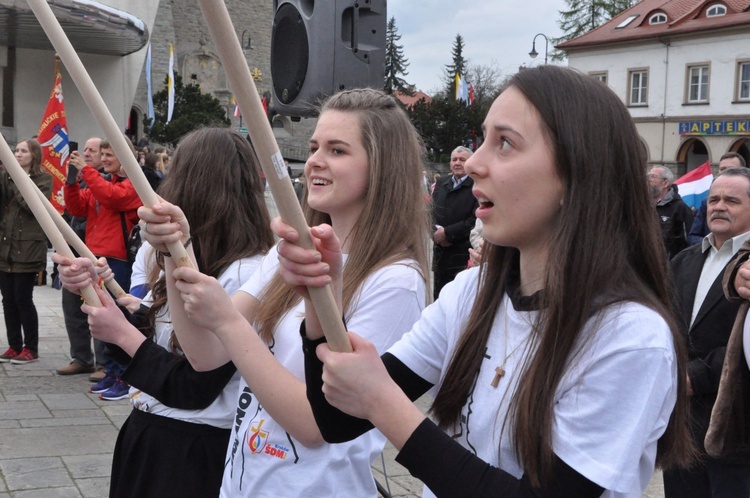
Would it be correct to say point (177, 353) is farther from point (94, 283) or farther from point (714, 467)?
point (714, 467)

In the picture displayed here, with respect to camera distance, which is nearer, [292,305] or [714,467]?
[292,305]

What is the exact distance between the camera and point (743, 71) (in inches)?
1390

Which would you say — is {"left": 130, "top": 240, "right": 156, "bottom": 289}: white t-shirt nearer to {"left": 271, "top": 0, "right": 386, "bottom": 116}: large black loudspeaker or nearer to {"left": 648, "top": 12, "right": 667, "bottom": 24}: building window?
{"left": 271, "top": 0, "right": 386, "bottom": 116}: large black loudspeaker

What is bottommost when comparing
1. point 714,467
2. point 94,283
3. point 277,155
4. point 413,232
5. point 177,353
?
point 714,467

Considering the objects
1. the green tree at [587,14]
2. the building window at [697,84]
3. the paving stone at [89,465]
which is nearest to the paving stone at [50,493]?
the paving stone at [89,465]

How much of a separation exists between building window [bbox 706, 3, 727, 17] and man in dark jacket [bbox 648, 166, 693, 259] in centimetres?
3181

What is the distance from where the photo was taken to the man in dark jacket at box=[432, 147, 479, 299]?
333 inches

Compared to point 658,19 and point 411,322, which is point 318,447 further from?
point 658,19

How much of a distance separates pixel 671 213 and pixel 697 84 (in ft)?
103

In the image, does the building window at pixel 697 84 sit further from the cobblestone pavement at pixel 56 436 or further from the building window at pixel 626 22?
the cobblestone pavement at pixel 56 436

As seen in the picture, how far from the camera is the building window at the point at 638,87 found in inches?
1508

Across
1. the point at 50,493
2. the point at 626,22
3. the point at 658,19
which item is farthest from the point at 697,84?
the point at 50,493

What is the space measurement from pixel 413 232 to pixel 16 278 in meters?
6.21

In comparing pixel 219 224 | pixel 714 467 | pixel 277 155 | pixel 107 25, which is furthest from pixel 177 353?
pixel 107 25
